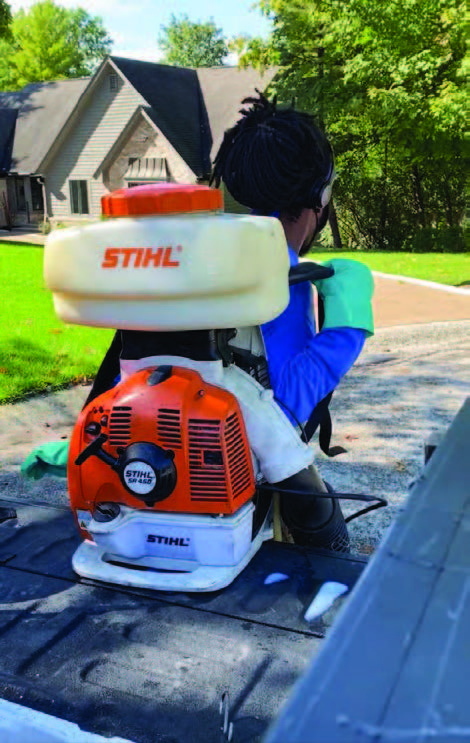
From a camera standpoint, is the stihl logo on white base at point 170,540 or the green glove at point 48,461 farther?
the green glove at point 48,461

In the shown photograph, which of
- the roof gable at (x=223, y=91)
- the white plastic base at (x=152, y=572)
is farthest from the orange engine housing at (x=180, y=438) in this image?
the roof gable at (x=223, y=91)

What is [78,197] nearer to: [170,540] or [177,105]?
[177,105]

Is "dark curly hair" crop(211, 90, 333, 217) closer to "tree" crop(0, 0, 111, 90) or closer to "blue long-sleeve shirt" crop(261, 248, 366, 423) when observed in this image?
"blue long-sleeve shirt" crop(261, 248, 366, 423)

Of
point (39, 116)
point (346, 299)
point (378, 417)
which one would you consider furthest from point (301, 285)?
point (39, 116)

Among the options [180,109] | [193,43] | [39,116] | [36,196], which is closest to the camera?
[180,109]

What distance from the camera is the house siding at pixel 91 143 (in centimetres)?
2180

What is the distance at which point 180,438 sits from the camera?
5.53ft

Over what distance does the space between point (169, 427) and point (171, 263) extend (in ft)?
1.20

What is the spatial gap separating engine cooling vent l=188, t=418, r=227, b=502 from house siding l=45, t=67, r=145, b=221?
2103cm

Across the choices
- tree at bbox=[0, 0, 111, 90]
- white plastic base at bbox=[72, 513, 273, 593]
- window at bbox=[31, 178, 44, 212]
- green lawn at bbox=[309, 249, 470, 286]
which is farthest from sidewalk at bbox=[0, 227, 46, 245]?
tree at bbox=[0, 0, 111, 90]

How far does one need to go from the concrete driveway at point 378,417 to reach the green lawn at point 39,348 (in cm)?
26

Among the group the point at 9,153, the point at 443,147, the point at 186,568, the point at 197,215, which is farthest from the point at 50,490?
the point at 9,153

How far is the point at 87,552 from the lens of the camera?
1857 mm

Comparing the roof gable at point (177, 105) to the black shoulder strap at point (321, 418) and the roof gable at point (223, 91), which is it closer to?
the roof gable at point (223, 91)
